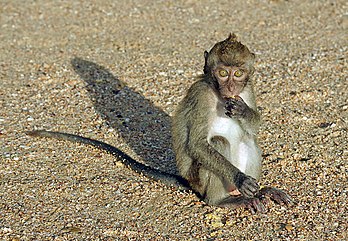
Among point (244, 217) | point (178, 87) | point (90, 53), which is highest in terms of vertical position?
point (244, 217)

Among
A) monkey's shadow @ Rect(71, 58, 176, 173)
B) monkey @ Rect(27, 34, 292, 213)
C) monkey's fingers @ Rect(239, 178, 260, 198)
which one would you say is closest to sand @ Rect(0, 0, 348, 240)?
monkey's shadow @ Rect(71, 58, 176, 173)

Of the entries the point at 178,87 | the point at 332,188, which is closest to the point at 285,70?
the point at 178,87

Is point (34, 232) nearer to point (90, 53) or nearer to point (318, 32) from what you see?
point (90, 53)

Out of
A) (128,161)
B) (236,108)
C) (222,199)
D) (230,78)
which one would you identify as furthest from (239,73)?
(128,161)

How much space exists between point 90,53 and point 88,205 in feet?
14.8

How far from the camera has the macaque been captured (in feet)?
19.0

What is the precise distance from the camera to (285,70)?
9430 mm

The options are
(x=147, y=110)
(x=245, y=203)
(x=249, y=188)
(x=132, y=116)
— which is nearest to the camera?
(x=249, y=188)

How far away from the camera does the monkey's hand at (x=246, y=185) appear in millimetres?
5711

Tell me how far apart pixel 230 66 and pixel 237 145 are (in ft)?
2.70

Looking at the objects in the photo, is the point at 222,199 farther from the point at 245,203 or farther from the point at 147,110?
the point at 147,110

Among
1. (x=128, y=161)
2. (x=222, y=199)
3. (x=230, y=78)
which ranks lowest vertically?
(x=128, y=161)

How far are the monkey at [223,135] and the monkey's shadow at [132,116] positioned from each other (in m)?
0.93

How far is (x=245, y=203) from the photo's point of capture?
19.8ft
